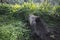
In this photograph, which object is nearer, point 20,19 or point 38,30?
point 38,30

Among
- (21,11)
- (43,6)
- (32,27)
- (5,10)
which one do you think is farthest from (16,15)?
(32,27)

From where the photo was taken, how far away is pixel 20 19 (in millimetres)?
6645

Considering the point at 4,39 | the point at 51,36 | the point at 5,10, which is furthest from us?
the point at 5,10

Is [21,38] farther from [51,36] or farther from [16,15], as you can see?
[16,15]

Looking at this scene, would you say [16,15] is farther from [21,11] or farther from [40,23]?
[40,23]

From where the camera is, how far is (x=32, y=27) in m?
5.34

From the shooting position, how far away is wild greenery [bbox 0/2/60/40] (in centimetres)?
493

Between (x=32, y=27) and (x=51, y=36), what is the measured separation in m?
0.80

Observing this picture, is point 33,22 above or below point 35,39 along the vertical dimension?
above

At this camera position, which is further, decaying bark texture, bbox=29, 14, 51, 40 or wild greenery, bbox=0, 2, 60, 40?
wild greenery, bbox=0, 2, 60, 40

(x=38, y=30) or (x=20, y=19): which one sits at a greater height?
(x=38, y=30)

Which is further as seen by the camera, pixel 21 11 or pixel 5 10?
pixel 5 10

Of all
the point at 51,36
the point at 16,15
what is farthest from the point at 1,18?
the point at 51,36

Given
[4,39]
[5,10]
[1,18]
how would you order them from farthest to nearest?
1. [5,10]
2. [1,18]
3. [4,39]
